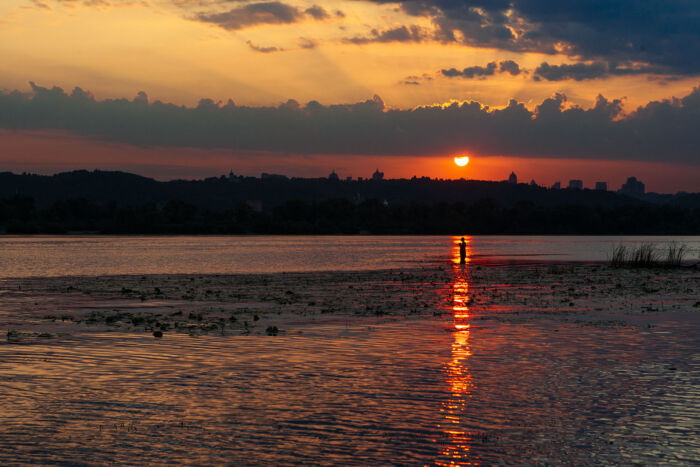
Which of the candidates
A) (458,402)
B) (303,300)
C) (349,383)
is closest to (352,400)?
(349,383)

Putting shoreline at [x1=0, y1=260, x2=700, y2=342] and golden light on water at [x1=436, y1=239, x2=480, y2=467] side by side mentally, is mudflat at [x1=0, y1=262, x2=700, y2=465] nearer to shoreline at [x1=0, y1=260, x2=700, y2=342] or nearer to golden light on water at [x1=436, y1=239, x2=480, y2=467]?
golden light on water at [x1=436, y1=239, x2=480, y2=467]

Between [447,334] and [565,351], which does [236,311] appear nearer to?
[447,334]

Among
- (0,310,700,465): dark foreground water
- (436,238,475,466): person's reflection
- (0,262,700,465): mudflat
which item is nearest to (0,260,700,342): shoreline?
(0,262,700,465): mudflat

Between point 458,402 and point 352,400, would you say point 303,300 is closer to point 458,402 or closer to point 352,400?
point 352,400

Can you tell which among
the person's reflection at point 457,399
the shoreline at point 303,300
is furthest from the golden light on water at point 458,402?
the shoreline at point 303,300

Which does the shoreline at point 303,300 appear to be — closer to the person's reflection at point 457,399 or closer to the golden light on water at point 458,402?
the person's reflection at point 457,399

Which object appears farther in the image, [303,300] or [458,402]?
[303,300]

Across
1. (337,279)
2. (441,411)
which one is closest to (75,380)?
(441,411)

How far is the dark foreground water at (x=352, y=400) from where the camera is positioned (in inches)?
568

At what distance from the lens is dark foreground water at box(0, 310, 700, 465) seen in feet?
47.4

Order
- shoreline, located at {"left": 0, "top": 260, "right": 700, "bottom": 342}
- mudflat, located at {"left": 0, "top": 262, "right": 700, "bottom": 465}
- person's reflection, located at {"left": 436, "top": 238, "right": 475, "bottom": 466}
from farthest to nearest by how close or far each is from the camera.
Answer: shoreline, located at {"left": 0, "top": 260, "right": 700, "bottom": 342} → mudflat, located at {"left": 0, "top": 262, "right": 700, "bottom": 465} → person's reflection, located at {"left": 436, "top": 238, "right": 475, "bottom": 466}

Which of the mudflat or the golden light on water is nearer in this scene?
the golden light on water

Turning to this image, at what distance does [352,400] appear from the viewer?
18531 millimetres

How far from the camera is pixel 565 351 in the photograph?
85.7 ft
